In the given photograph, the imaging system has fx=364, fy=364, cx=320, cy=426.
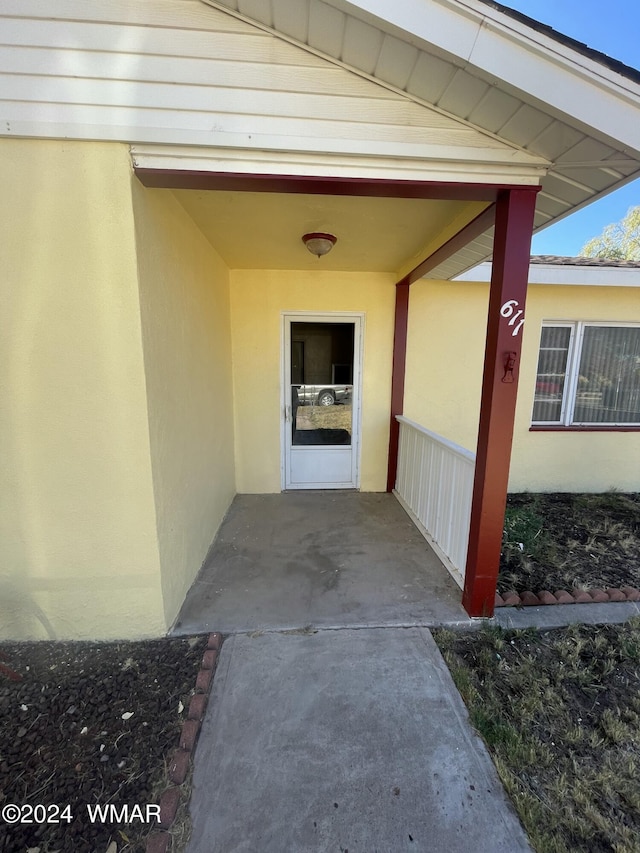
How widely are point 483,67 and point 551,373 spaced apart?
12.9 ft

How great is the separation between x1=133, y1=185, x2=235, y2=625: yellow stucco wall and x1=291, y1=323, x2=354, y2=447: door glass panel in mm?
1034

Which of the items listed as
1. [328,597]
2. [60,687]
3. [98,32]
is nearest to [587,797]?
[328,597]

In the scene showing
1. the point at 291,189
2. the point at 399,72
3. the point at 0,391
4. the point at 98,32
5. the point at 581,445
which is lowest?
the point at 581,445

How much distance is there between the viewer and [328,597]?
254cm

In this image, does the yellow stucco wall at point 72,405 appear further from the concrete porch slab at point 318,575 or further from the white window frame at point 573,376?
the white window frame at point 573,376

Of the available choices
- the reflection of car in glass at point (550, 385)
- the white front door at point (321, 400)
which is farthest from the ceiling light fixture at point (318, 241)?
the reflection of car in glass at point (550, 385)

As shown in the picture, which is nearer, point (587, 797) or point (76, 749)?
point (587, 797)

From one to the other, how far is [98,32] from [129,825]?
328 centimetres

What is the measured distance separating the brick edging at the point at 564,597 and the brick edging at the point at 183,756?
1.89m

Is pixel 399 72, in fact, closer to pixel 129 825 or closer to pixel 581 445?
pixel 129 825

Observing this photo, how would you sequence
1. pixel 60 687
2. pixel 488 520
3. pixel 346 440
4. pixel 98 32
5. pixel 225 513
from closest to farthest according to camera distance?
pixel 98 32, pixel 60 687, pixel 488 520, pixel 225 513, pixel 346 440

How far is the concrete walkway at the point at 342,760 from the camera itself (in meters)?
1.29

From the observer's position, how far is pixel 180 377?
2.50 m

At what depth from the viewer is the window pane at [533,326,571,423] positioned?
4609 millimetres
